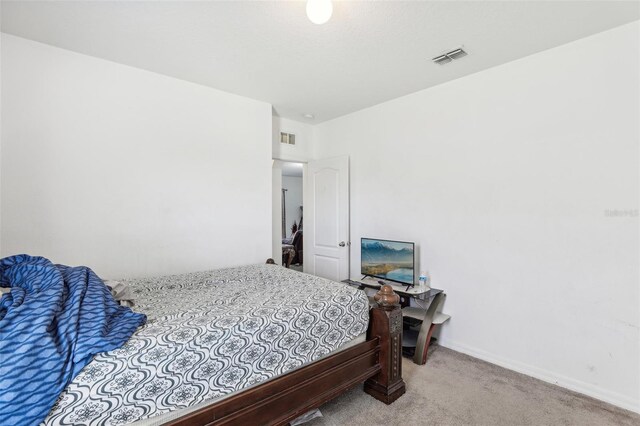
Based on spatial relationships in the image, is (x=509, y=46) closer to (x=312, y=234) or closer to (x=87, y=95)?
(x=312, y=234)

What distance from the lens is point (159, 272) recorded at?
2871 millimetres

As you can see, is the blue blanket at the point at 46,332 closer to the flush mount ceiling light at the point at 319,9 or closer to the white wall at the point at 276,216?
the flush mount ceiling light at the point at 319,9

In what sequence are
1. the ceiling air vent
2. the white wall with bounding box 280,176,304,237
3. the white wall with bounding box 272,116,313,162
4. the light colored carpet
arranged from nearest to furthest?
the light colored carpet < the ceiling air vent < the white wall with bounding box 272,116,313,162 < the white wall with bounding box 280,176,304,237

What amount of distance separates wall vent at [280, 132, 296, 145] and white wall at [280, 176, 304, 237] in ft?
15.8

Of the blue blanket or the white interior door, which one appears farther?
the white interior door

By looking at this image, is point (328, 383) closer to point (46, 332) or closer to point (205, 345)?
point (205, 345)

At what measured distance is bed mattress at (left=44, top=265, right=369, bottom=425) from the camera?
1205 millimetres

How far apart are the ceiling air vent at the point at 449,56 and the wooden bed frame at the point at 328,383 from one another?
1967 millimetres

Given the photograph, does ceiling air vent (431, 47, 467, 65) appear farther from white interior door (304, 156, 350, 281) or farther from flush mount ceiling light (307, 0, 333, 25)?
white interior door (304, 156, 350, 281)

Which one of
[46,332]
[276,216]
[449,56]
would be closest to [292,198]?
[276,216]

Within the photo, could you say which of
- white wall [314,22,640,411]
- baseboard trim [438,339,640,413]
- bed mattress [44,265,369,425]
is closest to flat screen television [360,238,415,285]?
white wall [314,22,640,411]

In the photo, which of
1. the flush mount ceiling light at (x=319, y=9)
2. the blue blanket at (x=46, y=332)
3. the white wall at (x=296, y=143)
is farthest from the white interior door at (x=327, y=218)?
the blue blanket at (x=46, y=332)

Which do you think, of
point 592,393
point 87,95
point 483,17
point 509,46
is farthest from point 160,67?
point 592,393

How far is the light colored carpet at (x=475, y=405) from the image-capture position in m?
1.92
